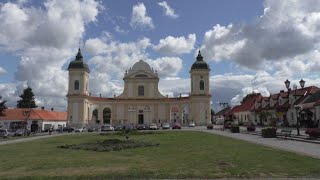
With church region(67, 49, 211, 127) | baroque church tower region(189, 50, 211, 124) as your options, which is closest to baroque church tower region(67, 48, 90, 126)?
church region(67, 49, 211, 127)

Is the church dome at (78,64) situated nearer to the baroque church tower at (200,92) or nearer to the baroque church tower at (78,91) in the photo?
the baroque church tower at (78,91)

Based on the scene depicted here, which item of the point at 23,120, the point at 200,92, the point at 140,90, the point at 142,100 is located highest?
the point at 140,90

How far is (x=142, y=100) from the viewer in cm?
11288

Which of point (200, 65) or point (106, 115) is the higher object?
point (200, 65)

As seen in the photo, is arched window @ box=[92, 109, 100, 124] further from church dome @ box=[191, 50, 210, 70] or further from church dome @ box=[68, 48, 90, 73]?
church dome @ box=[191, 50, 210, 70]

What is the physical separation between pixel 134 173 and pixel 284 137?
25.7 meters

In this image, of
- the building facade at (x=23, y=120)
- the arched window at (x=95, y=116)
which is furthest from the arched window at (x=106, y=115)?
the building facade at (x=23, y=120)

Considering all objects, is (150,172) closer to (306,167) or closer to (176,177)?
(176,177)

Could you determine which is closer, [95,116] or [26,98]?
[95,116]

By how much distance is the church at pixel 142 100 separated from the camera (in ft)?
353

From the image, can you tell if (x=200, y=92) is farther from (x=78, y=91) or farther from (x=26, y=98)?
(x=26, y=98)

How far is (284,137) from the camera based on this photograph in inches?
1487

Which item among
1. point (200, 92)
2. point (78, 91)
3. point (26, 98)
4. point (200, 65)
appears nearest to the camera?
point (78, 91)

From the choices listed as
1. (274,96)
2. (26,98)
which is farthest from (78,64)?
(274,96)
